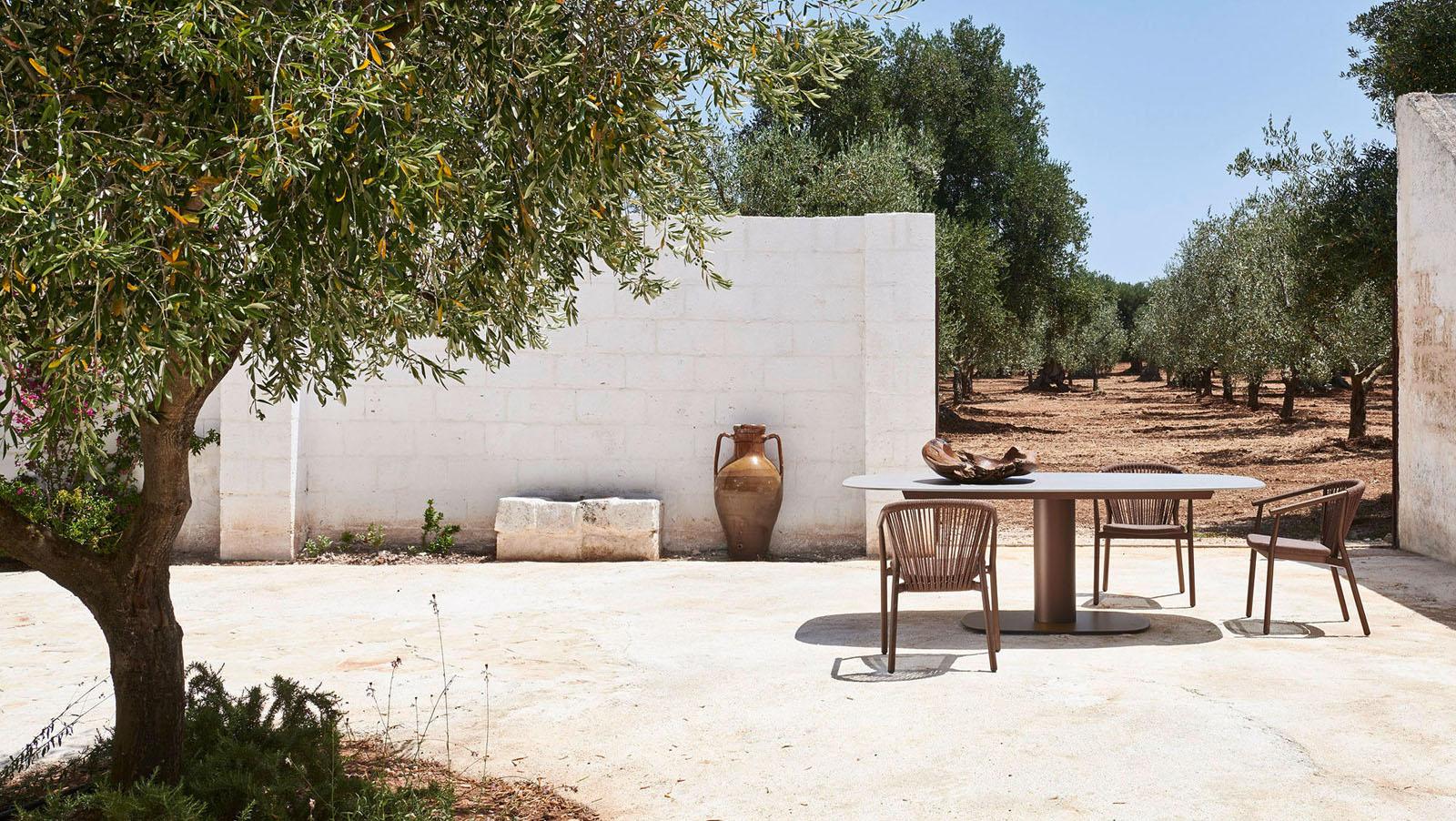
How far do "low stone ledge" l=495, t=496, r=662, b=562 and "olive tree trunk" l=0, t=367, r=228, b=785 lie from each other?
4.91 meters

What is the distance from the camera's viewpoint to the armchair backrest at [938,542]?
4762 millimetres

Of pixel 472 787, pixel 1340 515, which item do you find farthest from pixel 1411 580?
pixel 472 787

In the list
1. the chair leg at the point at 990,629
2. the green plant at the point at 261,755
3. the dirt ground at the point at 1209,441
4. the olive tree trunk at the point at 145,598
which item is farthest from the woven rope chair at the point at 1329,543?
the olive tree trunk at the point at 145,598

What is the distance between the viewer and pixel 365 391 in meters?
8.38

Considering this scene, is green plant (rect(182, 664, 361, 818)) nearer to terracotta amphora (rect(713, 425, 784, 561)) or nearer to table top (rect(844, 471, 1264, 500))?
table top (rect(844, 471, 1264, 500))

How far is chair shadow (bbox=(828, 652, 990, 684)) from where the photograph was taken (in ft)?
15.3

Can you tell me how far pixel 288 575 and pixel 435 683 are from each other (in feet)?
10.9

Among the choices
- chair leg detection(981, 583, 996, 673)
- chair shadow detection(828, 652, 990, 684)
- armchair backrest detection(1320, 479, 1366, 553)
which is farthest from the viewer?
armchair backrest detection(1320, 479, 1366, 553)

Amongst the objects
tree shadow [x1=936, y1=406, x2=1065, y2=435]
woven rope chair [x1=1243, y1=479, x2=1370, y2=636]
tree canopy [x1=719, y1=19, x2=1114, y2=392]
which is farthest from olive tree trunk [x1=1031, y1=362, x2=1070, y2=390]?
woven rope chair [x1=1243, y1=479, x2=1370, y2=636]

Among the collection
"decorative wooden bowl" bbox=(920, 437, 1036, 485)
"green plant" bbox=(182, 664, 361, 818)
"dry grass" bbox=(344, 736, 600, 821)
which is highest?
"decorative wooden bowl" bbox=(920, 437, 1036, 485)

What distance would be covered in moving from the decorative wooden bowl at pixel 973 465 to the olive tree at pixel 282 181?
8.06 feet

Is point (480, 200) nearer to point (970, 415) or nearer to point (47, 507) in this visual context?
point (47, 507)

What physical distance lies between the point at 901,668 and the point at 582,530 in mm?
3654

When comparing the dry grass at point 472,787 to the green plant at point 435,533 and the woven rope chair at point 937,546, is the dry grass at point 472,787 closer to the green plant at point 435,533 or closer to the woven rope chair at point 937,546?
the woven rope chair at point 937,546
